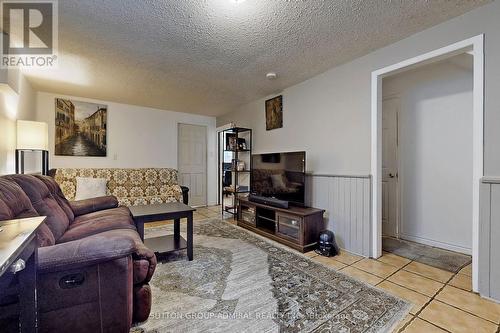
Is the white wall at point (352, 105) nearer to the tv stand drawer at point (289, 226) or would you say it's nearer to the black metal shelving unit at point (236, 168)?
the black metal shelving unit at point (236, 168)

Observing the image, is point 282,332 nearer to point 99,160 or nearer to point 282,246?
point 282,246

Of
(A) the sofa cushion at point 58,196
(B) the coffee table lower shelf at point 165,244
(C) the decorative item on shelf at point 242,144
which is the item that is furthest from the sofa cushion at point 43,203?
(C) the decorative item on shelf at point 242,144

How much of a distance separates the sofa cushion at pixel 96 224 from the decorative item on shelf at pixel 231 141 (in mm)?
2370

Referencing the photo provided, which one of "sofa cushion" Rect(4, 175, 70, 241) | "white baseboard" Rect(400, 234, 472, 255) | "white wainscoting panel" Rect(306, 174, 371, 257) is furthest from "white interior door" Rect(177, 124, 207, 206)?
"white baseboard" Rect(400, 234, 472, 255)

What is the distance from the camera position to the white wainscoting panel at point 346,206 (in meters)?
2.43

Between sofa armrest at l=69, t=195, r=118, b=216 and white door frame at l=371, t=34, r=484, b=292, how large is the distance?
9.87 feet

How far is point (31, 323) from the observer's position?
35.6 inches

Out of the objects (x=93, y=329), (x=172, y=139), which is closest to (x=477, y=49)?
(x=93, y=329)

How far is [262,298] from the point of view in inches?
64.4

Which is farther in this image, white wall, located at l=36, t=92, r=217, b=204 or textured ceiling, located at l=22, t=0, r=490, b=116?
white wall, located at l=36, t=92, r=217, b=204

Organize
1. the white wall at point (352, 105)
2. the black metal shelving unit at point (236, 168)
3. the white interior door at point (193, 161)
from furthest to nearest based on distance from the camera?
the white interior door at point (193, 161) < the black metal shelving unit at point (236, 168) < the white wall at point (352, 105)

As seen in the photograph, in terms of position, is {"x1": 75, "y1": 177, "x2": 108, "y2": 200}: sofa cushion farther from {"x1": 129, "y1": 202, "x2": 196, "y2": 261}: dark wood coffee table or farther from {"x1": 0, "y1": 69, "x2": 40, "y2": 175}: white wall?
{"x1": 129, "y1": 202, "x2": 196, "y2": 261}: dark wood coffee table

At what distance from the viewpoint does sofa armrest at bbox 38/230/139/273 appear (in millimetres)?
986

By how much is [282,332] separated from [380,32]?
2.54 meters
